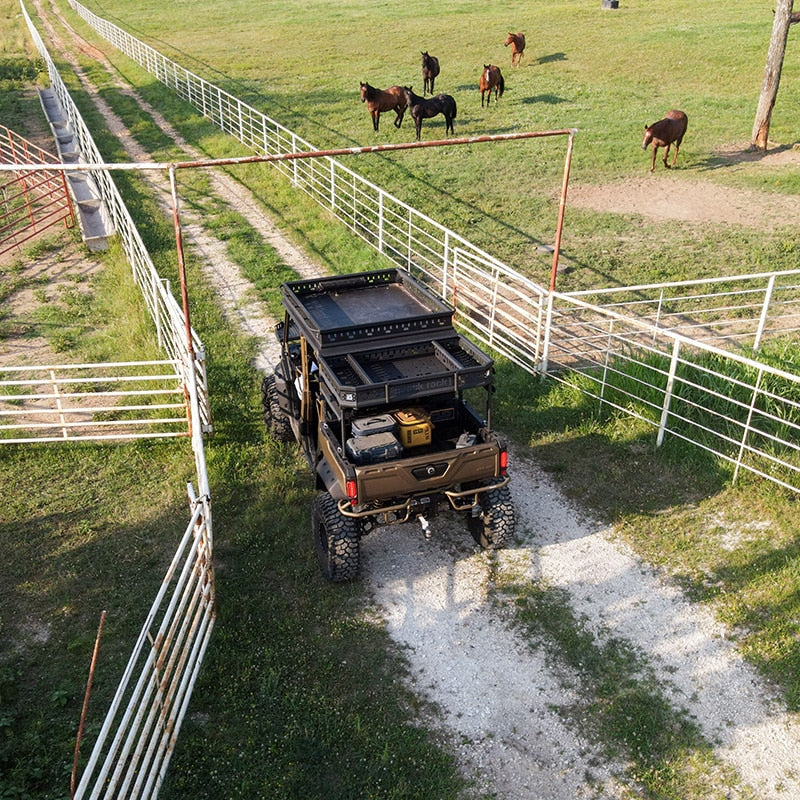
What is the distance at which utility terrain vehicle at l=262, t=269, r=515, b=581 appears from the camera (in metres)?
7.08

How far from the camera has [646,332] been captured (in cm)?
1264

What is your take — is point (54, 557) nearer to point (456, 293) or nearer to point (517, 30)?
point (456, 293)

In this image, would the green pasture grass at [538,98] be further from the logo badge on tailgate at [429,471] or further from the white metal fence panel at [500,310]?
the logo badge on tailgate at [429,471]

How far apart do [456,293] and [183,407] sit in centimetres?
563

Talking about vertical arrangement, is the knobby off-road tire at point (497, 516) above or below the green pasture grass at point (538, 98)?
below

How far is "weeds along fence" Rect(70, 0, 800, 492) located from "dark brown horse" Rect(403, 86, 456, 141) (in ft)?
15.5

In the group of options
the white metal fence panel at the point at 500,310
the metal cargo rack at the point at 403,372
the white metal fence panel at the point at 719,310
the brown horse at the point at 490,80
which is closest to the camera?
the metal cargo rack at the point at 403,372

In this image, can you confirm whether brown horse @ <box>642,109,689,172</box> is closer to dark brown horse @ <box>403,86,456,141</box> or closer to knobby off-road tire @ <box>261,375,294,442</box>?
dark brown horse @ <box>403,86,456,141</box>

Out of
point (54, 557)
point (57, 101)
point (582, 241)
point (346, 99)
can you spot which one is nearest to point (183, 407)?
point (54, 557)

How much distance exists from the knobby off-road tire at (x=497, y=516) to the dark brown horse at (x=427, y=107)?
58.2ft

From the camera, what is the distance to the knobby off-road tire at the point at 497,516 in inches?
302

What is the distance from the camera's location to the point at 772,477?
8.50m

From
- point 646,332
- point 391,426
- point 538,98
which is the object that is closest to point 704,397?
point 646,332

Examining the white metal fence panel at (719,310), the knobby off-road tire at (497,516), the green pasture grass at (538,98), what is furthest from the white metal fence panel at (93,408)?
the green pasture grass at (538,98)
